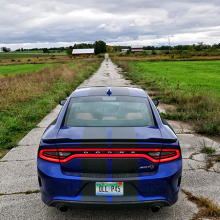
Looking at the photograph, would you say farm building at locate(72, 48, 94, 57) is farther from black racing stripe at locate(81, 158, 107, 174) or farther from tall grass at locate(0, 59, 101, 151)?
black racing stripe at locate(81, 158, 107, 174)

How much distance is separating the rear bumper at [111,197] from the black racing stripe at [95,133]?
1.38 ft

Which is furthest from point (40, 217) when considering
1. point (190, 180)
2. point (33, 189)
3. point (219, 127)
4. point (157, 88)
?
point (157, 88)

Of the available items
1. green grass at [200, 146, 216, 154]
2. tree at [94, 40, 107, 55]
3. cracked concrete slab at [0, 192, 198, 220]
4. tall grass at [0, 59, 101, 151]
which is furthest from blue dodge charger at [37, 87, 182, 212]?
tree at [94, 40, 107, 55]

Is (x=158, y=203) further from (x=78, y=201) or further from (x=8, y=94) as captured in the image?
(x=8, y=94)

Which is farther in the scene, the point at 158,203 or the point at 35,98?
the point at 35,98

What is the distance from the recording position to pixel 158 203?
2.59m

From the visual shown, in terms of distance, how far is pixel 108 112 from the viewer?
3453mm

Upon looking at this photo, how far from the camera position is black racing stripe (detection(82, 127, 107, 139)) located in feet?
8.45

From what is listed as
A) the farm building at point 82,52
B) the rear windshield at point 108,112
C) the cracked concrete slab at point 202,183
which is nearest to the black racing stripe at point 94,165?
the rear windshield at point 108,112

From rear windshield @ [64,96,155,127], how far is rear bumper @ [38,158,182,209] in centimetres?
71

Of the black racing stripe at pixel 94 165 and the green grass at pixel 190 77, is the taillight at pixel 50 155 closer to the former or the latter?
the black racing stripe at pixel 94 165

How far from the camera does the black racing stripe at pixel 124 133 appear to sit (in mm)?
2572

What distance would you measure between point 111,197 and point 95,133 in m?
0.71

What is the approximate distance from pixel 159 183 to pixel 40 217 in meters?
1.60
